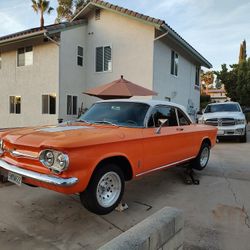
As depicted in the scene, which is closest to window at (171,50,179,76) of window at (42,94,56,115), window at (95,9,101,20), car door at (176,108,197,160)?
window at (95,9,101,20)

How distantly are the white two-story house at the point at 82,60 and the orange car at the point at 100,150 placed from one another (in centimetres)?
918

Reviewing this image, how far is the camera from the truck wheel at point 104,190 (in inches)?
153

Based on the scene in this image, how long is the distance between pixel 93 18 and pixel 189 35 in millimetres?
7232

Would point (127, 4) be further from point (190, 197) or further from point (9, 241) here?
point (9, 241)

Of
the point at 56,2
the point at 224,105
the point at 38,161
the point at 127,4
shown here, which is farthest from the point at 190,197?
the point at 56,2

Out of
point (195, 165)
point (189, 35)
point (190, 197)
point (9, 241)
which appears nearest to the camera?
point (9, 241)

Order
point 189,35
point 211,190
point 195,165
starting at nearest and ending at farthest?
point 211,190 < point 195,165 < point 189,35

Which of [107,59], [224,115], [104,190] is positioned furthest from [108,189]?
[107,59]

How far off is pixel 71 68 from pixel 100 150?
40.8 feet

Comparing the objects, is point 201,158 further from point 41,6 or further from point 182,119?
point 41,6

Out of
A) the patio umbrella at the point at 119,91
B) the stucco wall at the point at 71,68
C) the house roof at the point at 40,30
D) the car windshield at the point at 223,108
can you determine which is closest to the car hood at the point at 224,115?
the car windshield at the point at 223,108

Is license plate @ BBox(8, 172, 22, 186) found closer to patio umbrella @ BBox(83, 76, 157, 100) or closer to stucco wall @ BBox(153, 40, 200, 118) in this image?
patio umbrella @ BBox(83, 76, 157, 100)

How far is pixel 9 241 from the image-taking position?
137 inches

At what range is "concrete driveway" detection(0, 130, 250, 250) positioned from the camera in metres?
3.56
